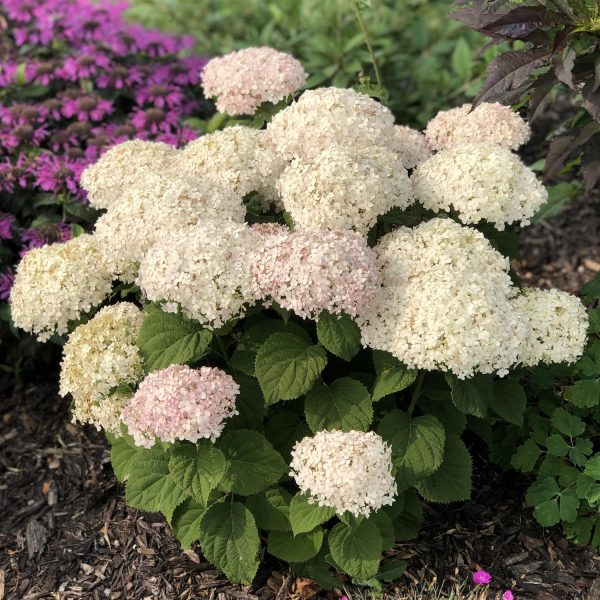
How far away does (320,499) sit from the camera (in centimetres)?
259

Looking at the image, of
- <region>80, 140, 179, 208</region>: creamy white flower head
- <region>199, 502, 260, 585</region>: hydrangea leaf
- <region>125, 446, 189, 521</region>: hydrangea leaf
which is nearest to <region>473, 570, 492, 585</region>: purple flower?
<region>199, 502, 260, 585</region>: hydrangea leaf

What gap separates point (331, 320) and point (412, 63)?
4.14 meters

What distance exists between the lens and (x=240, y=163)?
3254mm

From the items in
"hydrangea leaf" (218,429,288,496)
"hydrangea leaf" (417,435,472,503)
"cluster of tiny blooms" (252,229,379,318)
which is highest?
"cluster of tiny blooms" (252,229,379,318)

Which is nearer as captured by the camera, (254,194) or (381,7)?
(254,194)

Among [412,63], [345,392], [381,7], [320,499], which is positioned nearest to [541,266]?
[412,63]

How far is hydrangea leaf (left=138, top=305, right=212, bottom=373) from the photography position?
2.88m

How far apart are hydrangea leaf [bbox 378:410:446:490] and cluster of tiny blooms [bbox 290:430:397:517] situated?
21 centimetres

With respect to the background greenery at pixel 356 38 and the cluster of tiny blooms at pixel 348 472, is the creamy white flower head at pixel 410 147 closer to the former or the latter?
the cluster of tiny blooms at pixel 348 472

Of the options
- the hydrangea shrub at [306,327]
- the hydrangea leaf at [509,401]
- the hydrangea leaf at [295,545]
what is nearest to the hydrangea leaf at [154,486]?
the hydrangea shrub at [306,327]

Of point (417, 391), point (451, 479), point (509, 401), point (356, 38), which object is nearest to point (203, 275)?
point (417, 391)

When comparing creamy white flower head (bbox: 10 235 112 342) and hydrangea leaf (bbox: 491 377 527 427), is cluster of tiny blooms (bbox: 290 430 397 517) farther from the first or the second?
creamy white flower head (bbox: 10 235 112 342)

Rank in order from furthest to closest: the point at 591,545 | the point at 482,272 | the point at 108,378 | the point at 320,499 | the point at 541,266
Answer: the point at 541,266 → the point at 591,545 → the point at 108,378 → the point at 482,272 → the point at 320,499

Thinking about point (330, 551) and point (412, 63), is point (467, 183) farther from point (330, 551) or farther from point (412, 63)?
point (412, 63)
